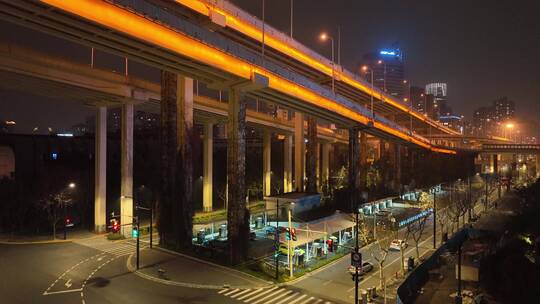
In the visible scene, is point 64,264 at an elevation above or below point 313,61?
below

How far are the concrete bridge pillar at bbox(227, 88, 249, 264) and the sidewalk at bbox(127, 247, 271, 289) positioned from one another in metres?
2.78

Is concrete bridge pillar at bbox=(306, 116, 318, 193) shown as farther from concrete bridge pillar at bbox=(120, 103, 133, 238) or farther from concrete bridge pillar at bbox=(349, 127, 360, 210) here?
concrete bridge pillar at bbox=(120, 103, 133, 238)

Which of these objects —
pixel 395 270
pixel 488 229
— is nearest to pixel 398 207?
pixel 488 229

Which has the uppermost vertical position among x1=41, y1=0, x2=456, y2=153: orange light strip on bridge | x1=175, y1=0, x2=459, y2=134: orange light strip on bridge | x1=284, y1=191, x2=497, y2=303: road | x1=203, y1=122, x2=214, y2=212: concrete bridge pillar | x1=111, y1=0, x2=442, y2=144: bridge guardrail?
x1=175, y1=0, x2=459, y2=134: orange light strip on bridge

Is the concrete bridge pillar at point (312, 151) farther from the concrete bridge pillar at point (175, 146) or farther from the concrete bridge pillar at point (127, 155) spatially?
the concrete bridge pillar at point (127, 155)

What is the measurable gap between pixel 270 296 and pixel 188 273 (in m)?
7.89

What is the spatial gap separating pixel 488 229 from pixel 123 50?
46782 mm

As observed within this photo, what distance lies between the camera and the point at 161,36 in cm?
2538

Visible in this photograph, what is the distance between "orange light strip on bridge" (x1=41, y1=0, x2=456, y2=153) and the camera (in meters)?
21.4

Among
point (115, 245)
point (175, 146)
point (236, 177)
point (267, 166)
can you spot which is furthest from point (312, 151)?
point (115, 245)

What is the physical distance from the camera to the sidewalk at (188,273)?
→ 92.5ft

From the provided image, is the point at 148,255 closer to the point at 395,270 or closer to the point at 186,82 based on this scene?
the point at 186,82

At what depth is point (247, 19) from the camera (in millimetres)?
46281

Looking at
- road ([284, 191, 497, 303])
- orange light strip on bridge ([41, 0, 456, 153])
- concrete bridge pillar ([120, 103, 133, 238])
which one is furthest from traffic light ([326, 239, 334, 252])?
concrete bridge pillar ([120, 103, 133, 238])
